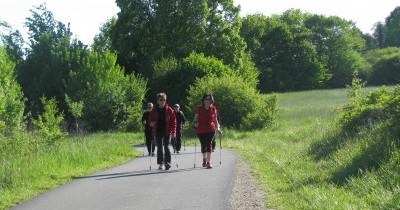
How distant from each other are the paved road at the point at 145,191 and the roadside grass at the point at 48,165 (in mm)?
406

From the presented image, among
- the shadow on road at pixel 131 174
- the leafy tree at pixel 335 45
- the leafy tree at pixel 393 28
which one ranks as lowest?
the shadow on road at pixel 131 174

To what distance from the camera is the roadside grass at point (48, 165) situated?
38.1ft

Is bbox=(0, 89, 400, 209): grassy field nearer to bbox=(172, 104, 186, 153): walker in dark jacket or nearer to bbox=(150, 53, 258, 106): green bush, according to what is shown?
bbox=(172, 104, 186, 153): walker in dark jacket

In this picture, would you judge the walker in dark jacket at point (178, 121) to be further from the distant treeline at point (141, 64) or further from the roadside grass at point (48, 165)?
the distant treeline at point (141, 64)

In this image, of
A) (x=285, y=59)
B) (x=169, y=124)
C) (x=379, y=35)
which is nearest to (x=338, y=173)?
(x=169, y=124)

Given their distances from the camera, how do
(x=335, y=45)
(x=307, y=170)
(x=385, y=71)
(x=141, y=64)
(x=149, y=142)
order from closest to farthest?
(x=307, y=170) < (x=149, y=142) < (x=141, y=64) < (x=385, y=71) < (x=335, y=45)

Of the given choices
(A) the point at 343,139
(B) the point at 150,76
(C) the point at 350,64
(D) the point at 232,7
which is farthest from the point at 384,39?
(A) the point at 343,139

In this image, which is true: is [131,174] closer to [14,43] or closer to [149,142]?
[149,142]

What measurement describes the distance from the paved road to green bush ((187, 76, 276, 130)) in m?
22.9

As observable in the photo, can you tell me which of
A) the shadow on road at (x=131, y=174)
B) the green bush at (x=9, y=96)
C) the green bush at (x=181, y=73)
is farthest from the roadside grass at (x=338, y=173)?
the green bush at (x=9, y=96)

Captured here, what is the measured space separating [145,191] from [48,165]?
425cm

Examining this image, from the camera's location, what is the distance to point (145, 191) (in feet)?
37.4

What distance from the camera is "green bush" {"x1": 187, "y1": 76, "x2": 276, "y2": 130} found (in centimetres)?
3866

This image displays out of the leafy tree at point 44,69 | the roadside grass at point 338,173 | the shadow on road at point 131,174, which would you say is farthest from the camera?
the leafy tree at point 44,69
